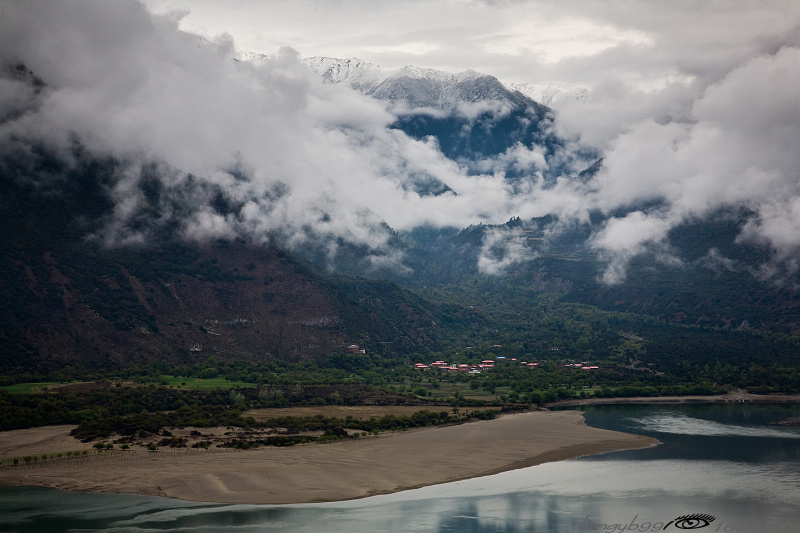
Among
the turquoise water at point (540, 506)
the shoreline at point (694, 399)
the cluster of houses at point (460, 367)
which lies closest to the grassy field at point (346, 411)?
the shoreline at point (694, 399)

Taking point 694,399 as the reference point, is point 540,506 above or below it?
below

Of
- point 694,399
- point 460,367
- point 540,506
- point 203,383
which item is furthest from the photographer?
point 460,367

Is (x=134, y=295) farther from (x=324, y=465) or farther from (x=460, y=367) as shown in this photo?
(x=324, y=465)

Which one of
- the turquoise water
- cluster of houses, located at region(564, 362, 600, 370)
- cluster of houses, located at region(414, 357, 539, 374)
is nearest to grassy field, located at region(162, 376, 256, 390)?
cluster of houses, located at region(414, 357, 539, 374)

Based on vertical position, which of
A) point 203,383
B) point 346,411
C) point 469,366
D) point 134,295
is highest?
point 134,295

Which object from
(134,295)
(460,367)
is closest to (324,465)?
(134,295)
